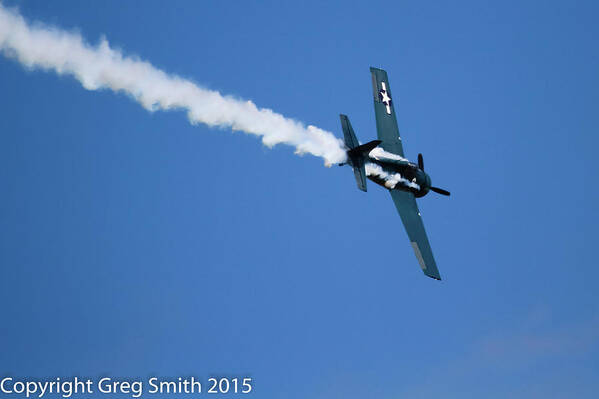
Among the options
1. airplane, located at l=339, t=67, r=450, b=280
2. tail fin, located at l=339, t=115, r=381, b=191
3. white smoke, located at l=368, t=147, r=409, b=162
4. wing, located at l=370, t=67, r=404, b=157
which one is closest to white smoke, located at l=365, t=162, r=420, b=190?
airplane, located at l=339, t=67, r=450, b=280

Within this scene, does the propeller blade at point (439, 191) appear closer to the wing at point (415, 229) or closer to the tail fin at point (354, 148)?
the wing at point (415, 229)

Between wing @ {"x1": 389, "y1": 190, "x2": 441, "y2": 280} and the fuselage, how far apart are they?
383 mm

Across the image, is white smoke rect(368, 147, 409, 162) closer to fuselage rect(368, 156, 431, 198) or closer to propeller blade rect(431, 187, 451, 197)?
fuselage rect(368, 156, 431, 198)

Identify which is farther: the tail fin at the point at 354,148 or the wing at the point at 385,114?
the wing at the point at 385,114

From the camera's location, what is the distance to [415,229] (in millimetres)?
41719

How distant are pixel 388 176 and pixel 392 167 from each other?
521 millimetres

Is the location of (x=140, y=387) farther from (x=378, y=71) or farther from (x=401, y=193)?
(x=378, y=71)

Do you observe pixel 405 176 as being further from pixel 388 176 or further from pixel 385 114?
pixel 385 114

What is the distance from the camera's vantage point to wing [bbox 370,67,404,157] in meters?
42.7

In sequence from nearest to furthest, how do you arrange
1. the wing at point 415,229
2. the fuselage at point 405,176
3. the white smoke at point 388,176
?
the white smoke at point 388,176 < the fuselage at point 405,176 < the wing at point 415,229

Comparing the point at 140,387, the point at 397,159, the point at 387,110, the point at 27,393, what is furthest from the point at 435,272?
the point at 27,393

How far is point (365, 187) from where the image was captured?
3712cm

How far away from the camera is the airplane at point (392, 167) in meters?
38.2

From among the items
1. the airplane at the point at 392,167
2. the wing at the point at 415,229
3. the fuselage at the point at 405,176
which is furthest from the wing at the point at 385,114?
the wing at the point at 415,229
